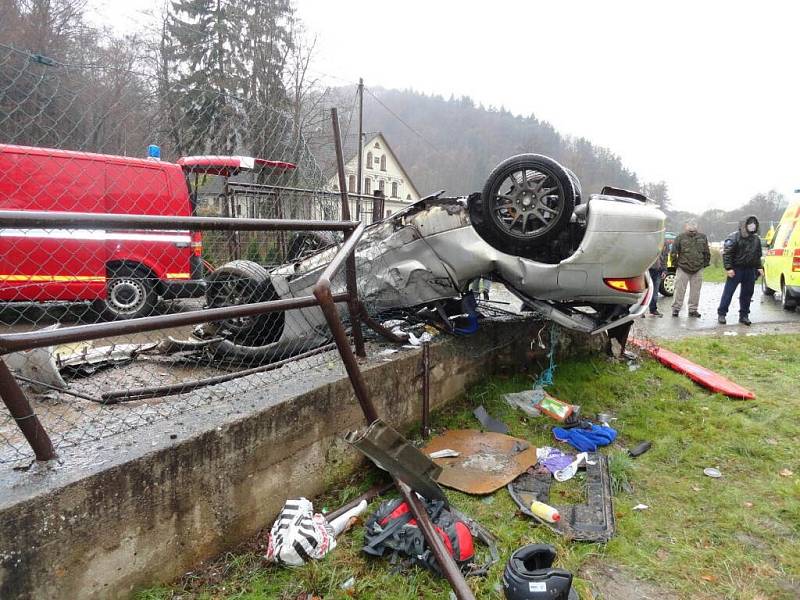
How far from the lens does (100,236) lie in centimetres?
619

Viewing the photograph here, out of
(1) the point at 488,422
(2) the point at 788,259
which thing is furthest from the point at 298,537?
(2) the point at 788,259

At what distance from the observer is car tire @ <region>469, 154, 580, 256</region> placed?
11.1 ft

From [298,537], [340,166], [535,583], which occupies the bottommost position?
[298,537]

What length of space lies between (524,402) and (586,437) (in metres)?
0.59

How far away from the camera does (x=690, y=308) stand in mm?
8555

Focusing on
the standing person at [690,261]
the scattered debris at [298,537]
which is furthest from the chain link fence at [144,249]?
the standing person at [690,261]

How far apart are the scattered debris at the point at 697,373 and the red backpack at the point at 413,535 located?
3.15 m

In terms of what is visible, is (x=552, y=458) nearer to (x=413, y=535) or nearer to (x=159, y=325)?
(x=413, y=535)

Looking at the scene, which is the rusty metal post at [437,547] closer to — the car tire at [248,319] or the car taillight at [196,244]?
the car tire at [248,319]

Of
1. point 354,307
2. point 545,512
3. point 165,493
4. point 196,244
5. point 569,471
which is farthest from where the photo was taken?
point 196,244

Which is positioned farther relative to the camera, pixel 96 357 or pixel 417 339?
pixel 96 357

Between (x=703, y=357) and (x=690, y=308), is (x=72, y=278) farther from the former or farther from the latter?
(x=690, y=308)

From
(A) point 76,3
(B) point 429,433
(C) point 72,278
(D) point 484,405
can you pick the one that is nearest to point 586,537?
(B) point 429,433

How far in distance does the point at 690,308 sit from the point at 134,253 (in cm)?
906
